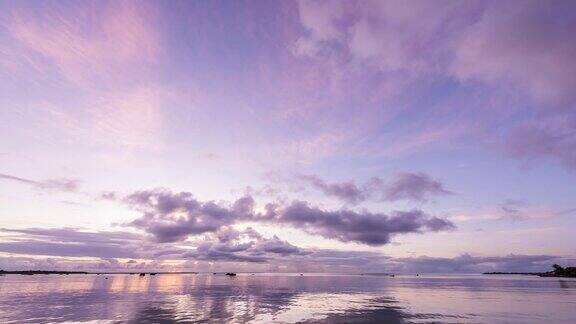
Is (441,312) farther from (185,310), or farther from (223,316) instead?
(185,310)

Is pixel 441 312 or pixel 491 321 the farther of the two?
pixel 441 312

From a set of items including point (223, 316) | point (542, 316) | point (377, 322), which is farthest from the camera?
point (542, 316)

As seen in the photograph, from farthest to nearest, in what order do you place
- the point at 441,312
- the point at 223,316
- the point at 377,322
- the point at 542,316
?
the point at 441,312, the point at 542,316, the point at 223,316, the point at 377,322

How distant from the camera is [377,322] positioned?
4984 centimetres

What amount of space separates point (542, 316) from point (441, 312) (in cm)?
1455

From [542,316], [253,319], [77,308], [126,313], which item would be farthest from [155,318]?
[542,316]

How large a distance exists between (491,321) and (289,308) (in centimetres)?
3058

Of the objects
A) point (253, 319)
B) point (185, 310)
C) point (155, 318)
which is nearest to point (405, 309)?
point (253, 319)

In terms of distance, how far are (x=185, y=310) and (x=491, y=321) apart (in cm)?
4555

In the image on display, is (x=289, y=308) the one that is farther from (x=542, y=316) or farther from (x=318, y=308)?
(x=542, y=316)

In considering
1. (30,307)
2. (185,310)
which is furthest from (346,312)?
(30,307)

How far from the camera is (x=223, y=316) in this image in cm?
5381

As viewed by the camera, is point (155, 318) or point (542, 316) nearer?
point (155, 318)

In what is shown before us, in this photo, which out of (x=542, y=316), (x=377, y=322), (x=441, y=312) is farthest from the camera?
(x=441, y=312)
